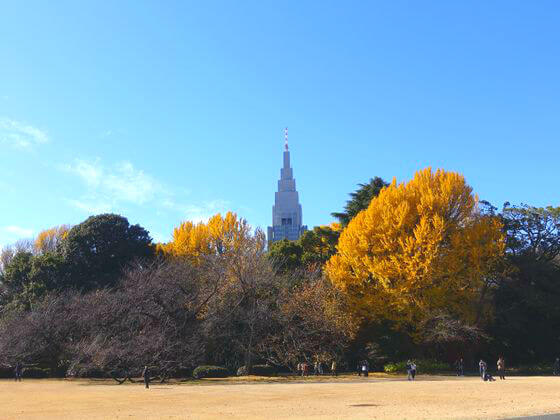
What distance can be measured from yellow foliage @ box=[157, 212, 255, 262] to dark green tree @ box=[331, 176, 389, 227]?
11585 millimetres

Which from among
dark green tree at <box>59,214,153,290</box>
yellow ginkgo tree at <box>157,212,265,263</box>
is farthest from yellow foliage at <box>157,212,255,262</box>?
dark green tree at <box>59,214,153,290</box>

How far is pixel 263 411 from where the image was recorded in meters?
16.9

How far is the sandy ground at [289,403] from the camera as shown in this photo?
15836 mm

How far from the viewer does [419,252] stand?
124 ft

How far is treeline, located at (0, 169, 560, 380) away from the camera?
112ft

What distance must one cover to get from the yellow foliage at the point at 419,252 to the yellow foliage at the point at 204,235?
17.8 meters

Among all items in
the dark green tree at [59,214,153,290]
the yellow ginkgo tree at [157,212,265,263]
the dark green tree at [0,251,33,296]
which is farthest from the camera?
the yellow ginkgo tree at [157,212,265,263]

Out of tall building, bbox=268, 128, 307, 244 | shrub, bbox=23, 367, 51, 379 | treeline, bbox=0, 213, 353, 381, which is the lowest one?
shrub, bbox=23, 367, 51, 379

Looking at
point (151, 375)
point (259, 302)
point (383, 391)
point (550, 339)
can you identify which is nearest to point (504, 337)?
point (550, 339)

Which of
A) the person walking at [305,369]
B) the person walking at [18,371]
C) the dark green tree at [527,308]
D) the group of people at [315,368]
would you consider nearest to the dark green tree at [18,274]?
the person walking at [18,371]

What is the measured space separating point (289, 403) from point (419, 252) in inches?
832

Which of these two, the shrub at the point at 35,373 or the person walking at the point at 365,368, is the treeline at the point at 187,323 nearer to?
the shrub at the point at 35,373

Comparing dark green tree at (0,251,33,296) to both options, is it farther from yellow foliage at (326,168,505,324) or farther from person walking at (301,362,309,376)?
yellow foliage at (326,168,505,324)

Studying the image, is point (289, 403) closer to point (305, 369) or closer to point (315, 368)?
point (305, 369)
